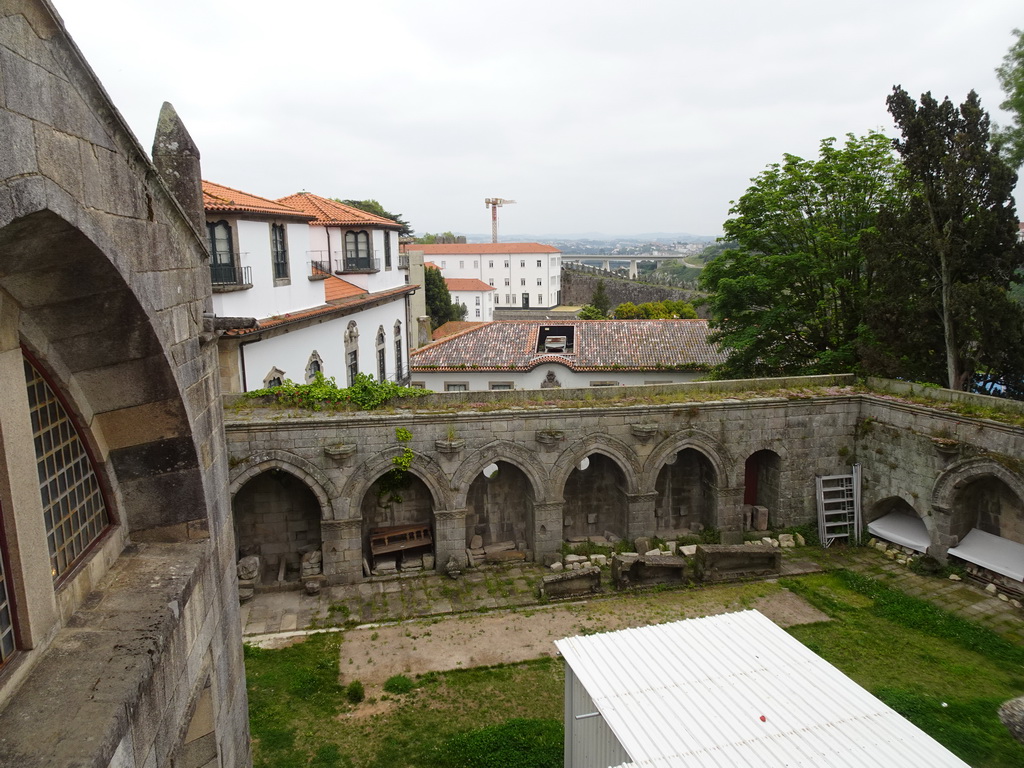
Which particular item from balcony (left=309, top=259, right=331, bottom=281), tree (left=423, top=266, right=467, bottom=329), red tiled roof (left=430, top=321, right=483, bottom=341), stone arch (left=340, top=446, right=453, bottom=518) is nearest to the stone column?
stone arch (left=340, top=446, right=453, bottom=518)

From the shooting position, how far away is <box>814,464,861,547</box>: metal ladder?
15797mm

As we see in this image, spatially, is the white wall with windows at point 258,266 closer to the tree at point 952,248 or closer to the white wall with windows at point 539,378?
the white wall with windows at point 539,378

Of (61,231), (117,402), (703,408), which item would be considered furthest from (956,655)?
(61,231)

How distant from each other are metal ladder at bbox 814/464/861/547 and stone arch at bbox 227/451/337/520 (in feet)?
36.3

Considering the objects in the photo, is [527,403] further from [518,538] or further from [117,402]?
[117,402]

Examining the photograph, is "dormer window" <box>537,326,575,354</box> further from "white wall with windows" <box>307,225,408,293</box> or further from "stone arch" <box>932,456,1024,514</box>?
"stone arch" <box>932,456,1024,514</box>

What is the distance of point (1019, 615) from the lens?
485 inches

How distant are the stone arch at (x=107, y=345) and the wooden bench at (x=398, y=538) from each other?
9077 millimetres

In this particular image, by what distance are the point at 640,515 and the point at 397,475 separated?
5.55m

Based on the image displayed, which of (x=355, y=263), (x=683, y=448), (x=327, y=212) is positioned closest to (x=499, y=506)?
(x=683, y=448)

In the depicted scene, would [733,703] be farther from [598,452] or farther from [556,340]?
[556,340]

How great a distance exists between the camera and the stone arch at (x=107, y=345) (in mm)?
3980

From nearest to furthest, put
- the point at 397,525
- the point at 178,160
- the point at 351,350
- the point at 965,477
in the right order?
the point at 178,160
the point at 965,477
the point at 397,525
the point at 351,350

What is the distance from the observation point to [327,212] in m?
25.2
